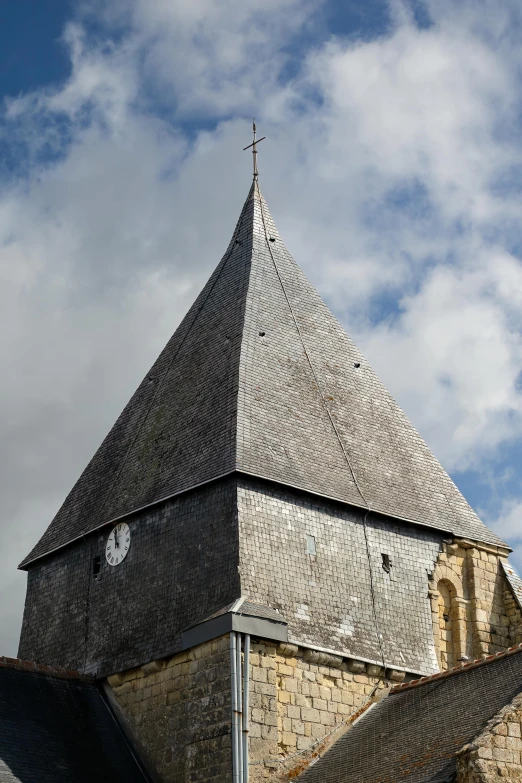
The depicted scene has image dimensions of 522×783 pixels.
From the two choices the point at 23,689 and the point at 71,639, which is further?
the point at 71,639

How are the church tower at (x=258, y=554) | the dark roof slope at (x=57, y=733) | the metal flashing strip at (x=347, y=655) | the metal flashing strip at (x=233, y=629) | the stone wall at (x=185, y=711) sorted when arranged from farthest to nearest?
the metal flashing strip at (x=347, y=655), the church tower at (x=258, y=554), the metal flashing strip at (x=233, y=629), the dark roof slope at (x=57, y=733), the stone wall at (x=185, y=711)

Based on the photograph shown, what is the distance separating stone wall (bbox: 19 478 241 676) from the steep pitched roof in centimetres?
37

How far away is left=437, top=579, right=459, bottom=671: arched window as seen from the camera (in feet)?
65.2

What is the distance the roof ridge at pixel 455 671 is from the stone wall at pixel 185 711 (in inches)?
121

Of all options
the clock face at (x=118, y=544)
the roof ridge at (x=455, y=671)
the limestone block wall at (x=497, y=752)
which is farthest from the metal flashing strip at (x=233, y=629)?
the limestone block wall at (x=497, y=752)

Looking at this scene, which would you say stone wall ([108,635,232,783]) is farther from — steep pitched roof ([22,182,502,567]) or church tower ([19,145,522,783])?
steep pitched roof ([22,182,502,567])

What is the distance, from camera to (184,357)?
22297mm

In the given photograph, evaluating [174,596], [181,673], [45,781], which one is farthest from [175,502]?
[45,781]

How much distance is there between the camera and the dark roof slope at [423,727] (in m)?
15.2

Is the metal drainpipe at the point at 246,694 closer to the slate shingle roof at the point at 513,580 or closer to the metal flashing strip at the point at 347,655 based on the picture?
the metal flashing strip at the point at 347,655

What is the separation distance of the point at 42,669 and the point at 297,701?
421 centimetres

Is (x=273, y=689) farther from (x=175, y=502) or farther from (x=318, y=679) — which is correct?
(x=175, y=502)

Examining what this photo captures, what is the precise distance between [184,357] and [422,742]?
8.96 m

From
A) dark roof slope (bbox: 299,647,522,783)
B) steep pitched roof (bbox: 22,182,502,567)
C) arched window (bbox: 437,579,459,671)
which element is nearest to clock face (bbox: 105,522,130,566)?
steep pitched roof (bbox: 22,182,502,567)
